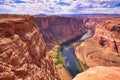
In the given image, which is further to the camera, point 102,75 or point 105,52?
point 105,52

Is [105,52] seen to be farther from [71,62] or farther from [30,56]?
[30,56]

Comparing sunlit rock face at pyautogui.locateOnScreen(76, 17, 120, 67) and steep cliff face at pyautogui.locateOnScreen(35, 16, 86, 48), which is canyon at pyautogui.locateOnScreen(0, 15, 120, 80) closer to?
sunlit rock face at pyautogui.locateOnScreen(76, 17, 120, 67)

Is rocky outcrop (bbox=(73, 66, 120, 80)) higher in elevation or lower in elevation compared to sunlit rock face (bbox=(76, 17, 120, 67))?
higher

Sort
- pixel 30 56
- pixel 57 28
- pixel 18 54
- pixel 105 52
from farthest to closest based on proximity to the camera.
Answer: pixel 57 28
pixel 105 52
pixel 30 56
pixel 18 54

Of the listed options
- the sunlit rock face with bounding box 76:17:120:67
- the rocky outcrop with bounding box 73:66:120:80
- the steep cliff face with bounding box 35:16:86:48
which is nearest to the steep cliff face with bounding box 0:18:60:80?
the rocky outcrop with bounding box 73:66:120:80

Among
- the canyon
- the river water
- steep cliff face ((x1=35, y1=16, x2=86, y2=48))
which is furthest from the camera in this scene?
steep cliff face ((x1=35, y1=16, x2=86, y2=48))

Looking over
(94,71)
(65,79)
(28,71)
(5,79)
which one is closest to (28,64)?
(28,71)

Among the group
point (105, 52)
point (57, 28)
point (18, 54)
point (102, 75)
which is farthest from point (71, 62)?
point (102, 75)

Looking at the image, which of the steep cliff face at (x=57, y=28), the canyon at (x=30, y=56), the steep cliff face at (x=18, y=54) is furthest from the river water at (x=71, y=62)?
the steep cliff face at (x=18, y=54)
